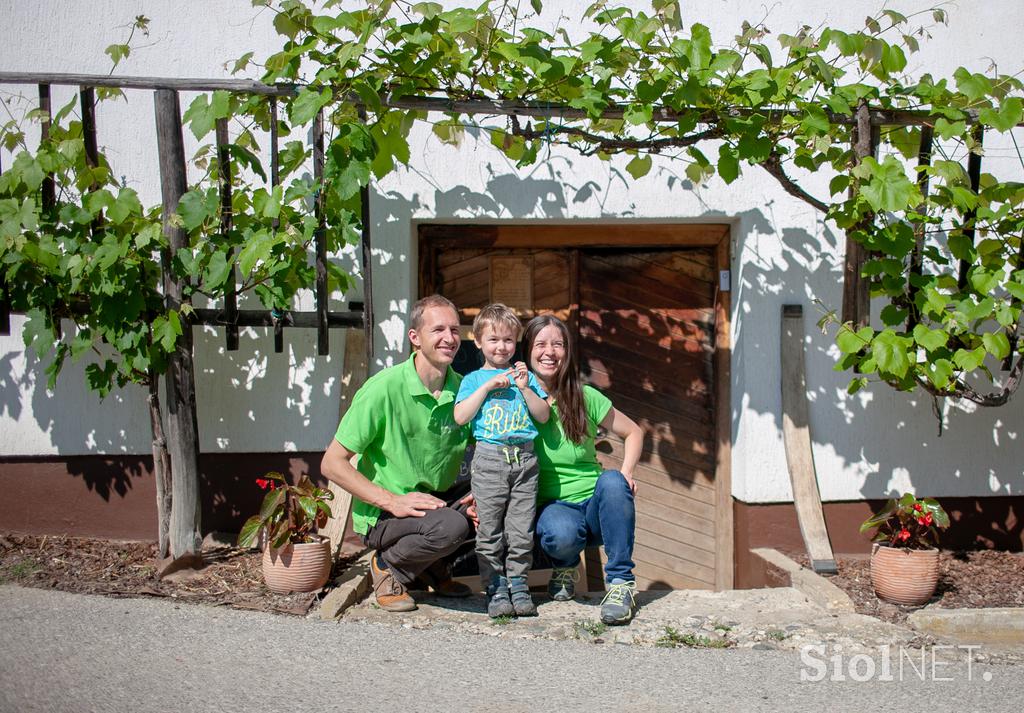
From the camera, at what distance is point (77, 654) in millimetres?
3377

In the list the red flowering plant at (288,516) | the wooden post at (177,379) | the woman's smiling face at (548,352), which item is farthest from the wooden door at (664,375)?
the wooden post at (177,379)

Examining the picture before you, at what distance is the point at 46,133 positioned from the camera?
457 centimetres

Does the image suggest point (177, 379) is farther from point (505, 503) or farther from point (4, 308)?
point (505, 503)

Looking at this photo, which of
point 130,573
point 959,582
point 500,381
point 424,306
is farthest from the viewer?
point 959,582

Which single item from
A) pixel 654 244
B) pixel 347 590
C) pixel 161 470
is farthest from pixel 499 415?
pixel 654 244

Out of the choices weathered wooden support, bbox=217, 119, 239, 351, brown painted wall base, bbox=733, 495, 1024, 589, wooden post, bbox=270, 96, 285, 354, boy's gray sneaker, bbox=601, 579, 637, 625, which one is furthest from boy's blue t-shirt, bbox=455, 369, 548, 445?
brown painted wall base, bbox=733, 495, 1024, 589

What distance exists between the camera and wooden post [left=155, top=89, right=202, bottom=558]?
14.5ft

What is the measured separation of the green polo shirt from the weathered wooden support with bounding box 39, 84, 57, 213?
5.93 feet

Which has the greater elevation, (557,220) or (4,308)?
(557,220)

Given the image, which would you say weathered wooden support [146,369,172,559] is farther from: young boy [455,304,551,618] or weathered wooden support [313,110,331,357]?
young boy [455,304,551,618]

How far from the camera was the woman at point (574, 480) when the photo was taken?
4.01m

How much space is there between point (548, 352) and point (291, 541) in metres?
1.41

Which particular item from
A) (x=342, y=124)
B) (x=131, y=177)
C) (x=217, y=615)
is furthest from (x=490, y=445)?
(x=131, y=177)

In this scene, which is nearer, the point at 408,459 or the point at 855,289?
the point at 408,459
